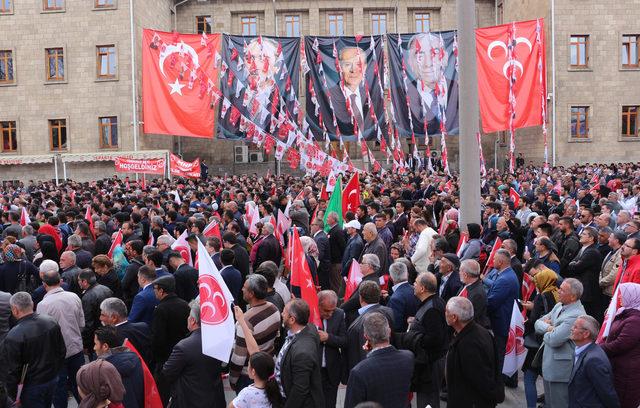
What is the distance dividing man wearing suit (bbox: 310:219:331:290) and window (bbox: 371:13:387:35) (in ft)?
98.8

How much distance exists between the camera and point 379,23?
128 ft

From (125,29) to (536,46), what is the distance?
19891mm

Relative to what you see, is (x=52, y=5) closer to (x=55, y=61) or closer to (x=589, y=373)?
(x=55, y=61)

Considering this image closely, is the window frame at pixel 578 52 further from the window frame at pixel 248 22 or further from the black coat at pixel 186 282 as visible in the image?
the black coat at pixel 186 282

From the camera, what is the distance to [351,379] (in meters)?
4.88

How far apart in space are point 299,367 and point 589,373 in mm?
2402

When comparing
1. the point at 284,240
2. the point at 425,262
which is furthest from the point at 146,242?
the point at 425,262

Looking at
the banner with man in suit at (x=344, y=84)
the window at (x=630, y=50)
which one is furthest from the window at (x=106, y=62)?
the window at (x=630, y=50)

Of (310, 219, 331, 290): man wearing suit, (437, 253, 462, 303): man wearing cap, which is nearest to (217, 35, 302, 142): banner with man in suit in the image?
(310, 219, 331, 290): man wearing suit

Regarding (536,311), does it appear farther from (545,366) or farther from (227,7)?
(227,7)

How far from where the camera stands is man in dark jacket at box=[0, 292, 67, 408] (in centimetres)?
592

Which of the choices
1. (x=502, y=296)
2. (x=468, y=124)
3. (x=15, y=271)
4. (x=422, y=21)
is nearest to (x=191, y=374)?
(x=502, y=296)

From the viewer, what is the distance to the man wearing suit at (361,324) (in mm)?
5922

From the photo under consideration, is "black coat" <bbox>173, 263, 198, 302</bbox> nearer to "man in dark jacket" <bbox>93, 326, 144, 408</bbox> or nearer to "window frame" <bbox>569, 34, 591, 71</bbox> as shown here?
"man in dark jacket" <bbox>93, 326, 144, 408</bbox>
